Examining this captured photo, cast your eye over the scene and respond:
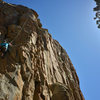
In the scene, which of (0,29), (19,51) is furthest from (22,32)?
(19,51)

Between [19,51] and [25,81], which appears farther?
[19,51]

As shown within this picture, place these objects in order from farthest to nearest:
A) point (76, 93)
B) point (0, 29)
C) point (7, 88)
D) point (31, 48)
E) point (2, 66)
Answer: point (76, 93)
point (0, 29)
point (31, 48)
point (2, 66)
point (7, 88)

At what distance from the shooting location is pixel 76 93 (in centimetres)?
1862

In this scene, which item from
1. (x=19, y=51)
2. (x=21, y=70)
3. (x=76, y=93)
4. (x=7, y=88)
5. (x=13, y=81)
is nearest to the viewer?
(x=7, y=88)

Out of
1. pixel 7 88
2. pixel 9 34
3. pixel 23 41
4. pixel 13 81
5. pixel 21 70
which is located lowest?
pixel 7 88

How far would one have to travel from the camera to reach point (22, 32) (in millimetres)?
13789

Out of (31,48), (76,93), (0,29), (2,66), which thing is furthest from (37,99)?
(76,93)

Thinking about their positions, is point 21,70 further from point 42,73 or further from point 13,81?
point 42,73

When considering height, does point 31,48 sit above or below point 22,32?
below

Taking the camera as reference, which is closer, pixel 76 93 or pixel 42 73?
pixel 42 73

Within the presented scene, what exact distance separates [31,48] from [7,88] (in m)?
5.50

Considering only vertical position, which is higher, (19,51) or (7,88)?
(19,51)

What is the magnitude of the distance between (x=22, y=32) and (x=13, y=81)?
24.1 feet

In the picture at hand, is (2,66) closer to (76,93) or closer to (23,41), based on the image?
(23,41)
